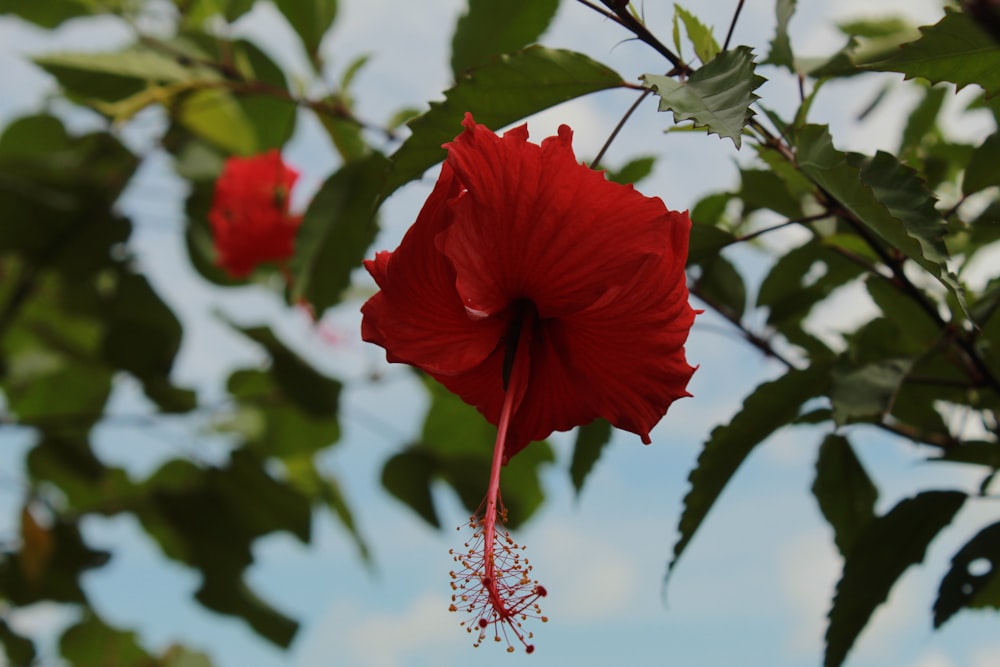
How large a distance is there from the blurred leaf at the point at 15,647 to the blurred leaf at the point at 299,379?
93cm

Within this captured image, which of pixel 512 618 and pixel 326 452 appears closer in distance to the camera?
pixel 512 618

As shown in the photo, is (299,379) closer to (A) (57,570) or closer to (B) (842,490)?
(A) (57,570)

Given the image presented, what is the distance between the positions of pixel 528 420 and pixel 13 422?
1697mm

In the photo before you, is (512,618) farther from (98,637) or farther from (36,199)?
(98,637)

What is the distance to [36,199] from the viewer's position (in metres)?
1.92

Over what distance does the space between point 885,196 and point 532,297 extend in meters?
0.25

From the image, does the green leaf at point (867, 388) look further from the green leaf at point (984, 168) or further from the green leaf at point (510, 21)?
the green leaf at point (510, 21)

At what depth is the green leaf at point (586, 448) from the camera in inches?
36.5

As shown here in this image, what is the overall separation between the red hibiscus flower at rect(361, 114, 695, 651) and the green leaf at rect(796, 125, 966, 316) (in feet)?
0.42

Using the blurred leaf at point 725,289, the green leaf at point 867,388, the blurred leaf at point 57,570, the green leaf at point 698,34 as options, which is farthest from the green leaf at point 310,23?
the blurred leaf at point 57,570

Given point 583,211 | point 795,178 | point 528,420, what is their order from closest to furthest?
point 583,211 → point 528,420 → point 795,178

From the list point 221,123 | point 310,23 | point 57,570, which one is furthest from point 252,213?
point 57,570

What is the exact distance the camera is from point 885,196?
0.64 meters

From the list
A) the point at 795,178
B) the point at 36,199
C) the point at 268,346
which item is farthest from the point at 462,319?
the point at 36,199
